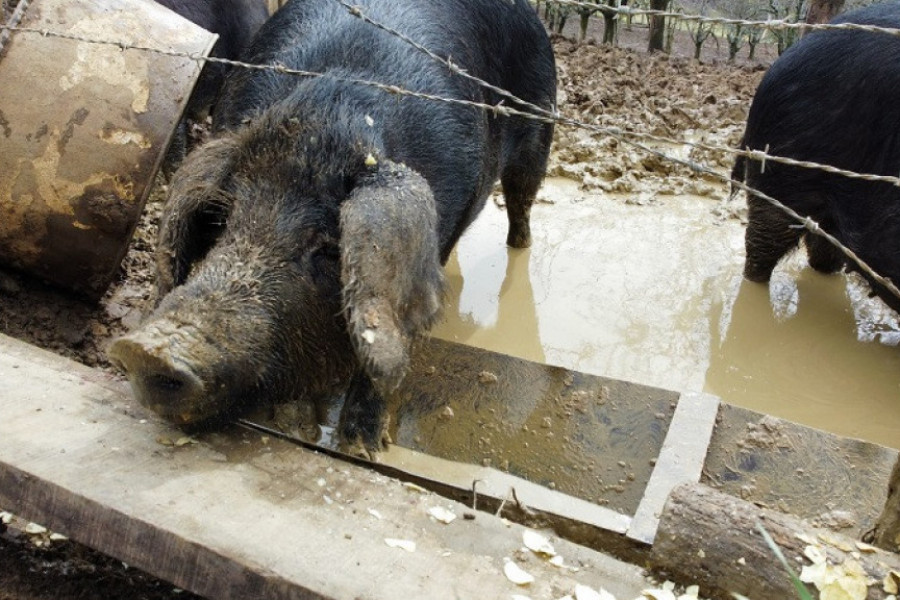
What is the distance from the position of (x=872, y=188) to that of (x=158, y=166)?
9.34ft

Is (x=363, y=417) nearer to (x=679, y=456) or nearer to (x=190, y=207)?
(x=190, y=207)

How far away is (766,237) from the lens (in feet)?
15.1

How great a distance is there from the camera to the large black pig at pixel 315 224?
228 cm

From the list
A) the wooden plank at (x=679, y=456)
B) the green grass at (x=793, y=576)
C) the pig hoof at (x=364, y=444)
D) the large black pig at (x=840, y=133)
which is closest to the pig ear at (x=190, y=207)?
the pig hoof at (x=364, y=444)

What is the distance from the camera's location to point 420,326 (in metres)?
2.62

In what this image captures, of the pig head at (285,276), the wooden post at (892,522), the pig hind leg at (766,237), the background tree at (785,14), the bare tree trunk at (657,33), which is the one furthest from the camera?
the background tree at (785,14)

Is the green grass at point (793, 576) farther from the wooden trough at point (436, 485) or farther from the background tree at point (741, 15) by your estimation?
the background tree at point (741, 15)

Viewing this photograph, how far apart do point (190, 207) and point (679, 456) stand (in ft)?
5.16

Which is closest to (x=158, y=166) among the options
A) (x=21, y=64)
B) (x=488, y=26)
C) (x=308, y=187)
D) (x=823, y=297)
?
(x=21, y=64)

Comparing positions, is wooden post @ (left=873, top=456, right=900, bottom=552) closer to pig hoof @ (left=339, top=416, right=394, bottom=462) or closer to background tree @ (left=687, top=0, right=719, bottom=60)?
pig hoof @ (left=339, top=416, right=394, bottom=462)

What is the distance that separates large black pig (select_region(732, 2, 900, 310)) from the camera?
3.79 metres

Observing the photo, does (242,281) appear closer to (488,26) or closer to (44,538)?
(44,538)

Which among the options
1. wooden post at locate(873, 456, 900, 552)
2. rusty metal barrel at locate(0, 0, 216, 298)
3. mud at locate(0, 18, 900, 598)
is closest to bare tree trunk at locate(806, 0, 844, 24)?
mud at locate(0, 18, 900, 598)

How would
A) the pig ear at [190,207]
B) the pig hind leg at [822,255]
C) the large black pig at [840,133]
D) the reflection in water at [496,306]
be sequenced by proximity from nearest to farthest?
the pig ear at [190,207]
the large black pig at [840,133]
the reflection in water at [496,306]
the pig hind leg at [822,255]
